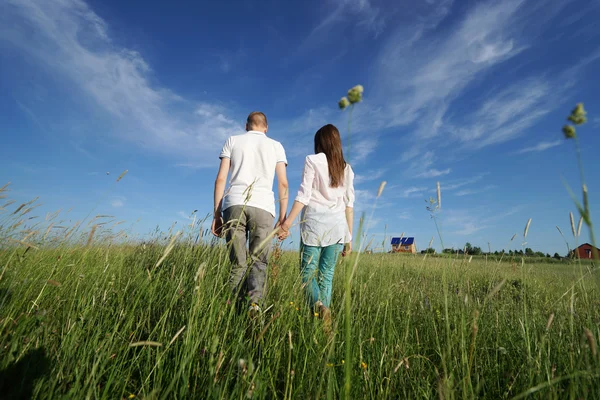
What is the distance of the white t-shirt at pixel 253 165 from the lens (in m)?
3.38

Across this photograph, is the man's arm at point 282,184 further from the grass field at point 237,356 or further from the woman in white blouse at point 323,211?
the grass field at point 237,356

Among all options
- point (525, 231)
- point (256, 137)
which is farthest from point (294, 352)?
point (256, 137)

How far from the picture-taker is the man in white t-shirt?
10.6 feet

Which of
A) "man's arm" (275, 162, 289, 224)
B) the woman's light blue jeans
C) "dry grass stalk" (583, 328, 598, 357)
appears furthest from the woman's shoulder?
"dry grass stalk" (583, 328, 598, 357)

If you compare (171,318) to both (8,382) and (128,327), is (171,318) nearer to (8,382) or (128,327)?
(128,327)

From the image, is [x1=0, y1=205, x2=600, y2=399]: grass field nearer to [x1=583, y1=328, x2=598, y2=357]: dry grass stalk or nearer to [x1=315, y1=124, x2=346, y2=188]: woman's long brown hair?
[x1=583, y1=328, x2=598, y2=357]: dry grass stalk

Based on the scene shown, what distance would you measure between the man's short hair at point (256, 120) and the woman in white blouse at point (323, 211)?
30.4 inches

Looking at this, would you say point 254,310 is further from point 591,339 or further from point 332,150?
point 332,150

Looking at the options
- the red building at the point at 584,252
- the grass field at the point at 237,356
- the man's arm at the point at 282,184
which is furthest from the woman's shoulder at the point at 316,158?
the red building at the point at 584,252

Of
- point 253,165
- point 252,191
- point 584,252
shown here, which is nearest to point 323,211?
point 252,191

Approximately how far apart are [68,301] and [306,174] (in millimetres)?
2324

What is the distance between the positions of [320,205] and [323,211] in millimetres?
81

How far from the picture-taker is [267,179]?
3.55 meters

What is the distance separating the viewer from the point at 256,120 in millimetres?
3742
